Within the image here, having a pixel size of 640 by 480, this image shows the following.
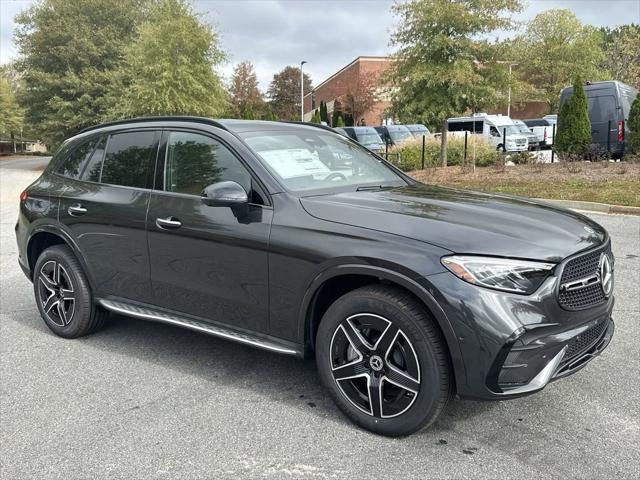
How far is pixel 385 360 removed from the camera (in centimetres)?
295

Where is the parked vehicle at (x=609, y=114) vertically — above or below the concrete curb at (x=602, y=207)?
above

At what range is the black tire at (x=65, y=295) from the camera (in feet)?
14.7

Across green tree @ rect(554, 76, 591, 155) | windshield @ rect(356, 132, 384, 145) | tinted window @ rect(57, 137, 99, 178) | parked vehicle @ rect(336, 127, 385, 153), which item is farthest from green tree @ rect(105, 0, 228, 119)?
tinted window @ rect(57, 137, 99, 178)

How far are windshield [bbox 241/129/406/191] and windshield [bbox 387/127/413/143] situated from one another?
22347 millimetres

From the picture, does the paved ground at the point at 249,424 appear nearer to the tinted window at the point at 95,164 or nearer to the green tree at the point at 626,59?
the tinted window at the point at 95,164

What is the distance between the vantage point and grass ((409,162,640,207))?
1257 centimetres

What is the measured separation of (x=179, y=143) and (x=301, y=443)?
2.17 metres

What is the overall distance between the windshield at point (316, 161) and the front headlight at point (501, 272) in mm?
1206

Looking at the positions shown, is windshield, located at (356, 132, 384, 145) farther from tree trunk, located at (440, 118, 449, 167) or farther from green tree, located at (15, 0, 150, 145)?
green tree, located at (15, 0, 150, 145)

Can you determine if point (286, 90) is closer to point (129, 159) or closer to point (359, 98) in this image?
point (359, 98)

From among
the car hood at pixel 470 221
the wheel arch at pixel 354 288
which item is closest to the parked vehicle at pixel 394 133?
the car hood at pixel 470 221

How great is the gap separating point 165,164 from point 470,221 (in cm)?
215

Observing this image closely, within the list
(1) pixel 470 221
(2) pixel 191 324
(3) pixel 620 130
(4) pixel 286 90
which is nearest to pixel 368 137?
(3) pixel 620 130

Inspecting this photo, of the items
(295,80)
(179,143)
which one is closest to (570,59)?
(295,80)
